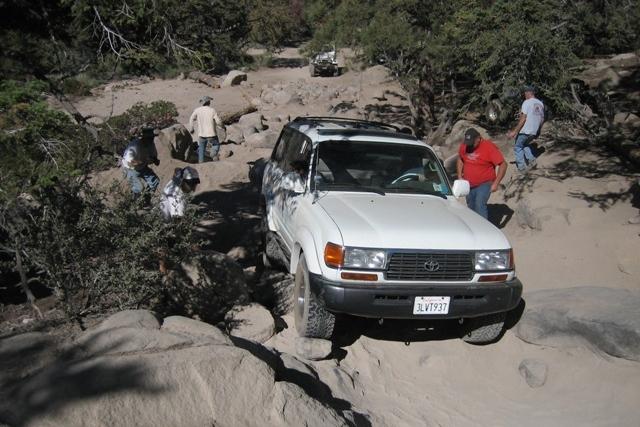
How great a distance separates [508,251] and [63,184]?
147 inches

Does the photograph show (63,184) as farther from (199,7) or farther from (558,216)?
(558,216)

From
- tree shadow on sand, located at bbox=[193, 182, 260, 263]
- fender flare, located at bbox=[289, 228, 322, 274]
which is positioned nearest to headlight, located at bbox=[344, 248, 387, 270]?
fender flare, located at bbox=[289, 228, 322, 274]

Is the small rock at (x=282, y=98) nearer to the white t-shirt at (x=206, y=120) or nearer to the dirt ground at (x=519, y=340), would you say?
the white t-shirt at (x=206, y=120)

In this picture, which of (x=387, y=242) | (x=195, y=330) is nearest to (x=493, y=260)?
(x=387, y=242)

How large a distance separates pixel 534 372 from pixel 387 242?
70.5 inches

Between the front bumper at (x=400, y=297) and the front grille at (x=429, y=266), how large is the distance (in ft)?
0.21

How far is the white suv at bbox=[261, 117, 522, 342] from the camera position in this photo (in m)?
4.86

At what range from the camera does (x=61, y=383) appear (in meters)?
3.30

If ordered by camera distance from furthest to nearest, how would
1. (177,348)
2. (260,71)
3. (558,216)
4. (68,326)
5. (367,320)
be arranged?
(260,71) → (558,216) → (367,320) → (68,326) → (177,348)

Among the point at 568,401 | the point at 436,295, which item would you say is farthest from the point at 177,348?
the point at 568,401

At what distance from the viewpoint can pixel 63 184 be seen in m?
5.02

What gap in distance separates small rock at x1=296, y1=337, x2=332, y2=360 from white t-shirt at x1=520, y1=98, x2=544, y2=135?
6.58 metres

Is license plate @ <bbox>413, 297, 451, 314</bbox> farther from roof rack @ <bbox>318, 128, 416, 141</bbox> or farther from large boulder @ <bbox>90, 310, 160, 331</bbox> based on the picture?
roof rack @ <bbox>318, 128, 416, 141</bbox>

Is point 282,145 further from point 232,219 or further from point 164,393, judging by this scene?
point 164,393
